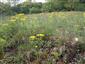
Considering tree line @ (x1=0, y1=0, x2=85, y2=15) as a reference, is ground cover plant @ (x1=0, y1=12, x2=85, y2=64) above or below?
above

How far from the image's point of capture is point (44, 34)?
227 inches

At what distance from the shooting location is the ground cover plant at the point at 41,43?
16.8ft

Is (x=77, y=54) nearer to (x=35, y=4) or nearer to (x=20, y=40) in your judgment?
(x=20, y=40)

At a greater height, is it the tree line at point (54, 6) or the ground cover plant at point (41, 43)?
the ground cover plant at point (41, 43)

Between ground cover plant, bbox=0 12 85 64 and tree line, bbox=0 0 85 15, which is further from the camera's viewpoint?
tree line, bbox=0 0 85 15

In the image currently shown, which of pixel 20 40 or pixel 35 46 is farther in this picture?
pixel 20 40

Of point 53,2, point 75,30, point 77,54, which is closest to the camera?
point 77,54

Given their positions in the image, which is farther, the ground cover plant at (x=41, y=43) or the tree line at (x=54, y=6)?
the tree line at (x=54, y=6)

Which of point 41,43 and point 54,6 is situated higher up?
point 41,43

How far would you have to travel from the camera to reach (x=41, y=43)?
17.9 feet

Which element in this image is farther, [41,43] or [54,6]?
[54,6]

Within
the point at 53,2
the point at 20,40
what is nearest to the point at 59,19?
the point at 20,40

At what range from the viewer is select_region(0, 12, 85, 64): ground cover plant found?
5.12 m

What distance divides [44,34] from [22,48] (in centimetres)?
63
